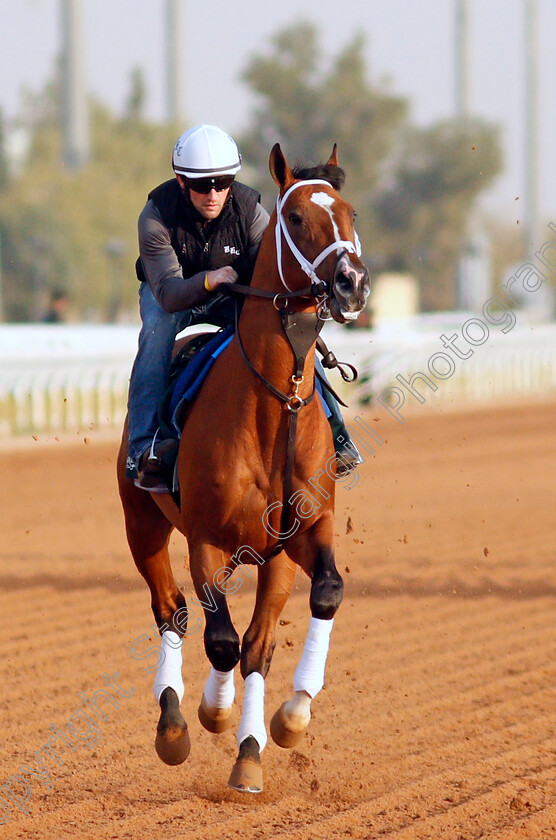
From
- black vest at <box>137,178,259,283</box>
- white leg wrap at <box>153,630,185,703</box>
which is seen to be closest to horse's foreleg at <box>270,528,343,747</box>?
white leg wrap at <box>153,630,185,703</box>

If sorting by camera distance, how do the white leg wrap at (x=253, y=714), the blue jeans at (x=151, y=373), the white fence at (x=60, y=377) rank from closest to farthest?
the white leg wrap at (x=253, y=714), the blue jeans at (x=151, y=373), the white fence at (x=60, y=377)

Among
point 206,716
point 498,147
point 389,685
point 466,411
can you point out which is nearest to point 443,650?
point 389,685

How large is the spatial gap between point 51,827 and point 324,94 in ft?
204

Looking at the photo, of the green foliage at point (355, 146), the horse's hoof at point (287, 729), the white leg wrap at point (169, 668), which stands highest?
the green foliage at point (355, 146)

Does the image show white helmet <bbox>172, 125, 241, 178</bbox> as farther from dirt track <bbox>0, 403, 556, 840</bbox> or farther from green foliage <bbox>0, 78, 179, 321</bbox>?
green foliage <bbox>0, 78, 179, 321</bbox>

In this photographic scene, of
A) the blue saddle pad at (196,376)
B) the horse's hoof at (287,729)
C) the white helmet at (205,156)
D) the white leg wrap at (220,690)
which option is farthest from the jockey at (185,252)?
the horse's hoof at (287,729)

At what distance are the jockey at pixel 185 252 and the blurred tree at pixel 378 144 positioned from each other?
57064mm

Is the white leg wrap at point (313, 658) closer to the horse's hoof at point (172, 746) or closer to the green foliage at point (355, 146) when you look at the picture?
the horse's hoof at point (172, 746)

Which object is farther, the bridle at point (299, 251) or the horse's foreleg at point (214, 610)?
the horse's foreleg at point (214, 610)

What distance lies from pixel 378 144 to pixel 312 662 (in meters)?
61.0

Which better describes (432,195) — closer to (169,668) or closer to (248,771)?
(169,668)

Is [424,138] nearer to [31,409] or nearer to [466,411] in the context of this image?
[466,411]

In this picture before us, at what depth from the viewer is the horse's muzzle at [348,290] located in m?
Answer: 3.97

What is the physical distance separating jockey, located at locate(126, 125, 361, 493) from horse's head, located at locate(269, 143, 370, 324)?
1.34 ft
